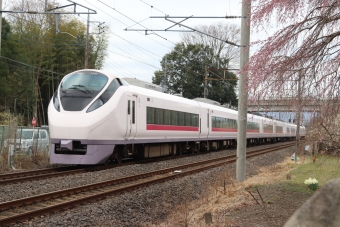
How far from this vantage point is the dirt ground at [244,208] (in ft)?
24.0

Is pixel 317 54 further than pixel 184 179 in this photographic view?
No

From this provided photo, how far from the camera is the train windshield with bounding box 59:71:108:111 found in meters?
14.3

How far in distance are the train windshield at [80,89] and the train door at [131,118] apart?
51.7 inches

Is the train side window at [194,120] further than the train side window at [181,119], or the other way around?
the train side window at [194,120]

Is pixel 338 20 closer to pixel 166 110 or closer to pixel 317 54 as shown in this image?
pixel 317 54

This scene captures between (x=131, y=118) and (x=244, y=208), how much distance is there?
812 centimetres

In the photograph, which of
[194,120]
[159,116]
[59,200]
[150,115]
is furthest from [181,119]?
[59,200]

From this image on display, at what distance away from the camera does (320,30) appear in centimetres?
745

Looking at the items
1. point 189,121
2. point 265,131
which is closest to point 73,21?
point 265,131

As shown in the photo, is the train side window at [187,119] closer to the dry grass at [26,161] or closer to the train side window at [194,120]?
the train side window at [194,120]

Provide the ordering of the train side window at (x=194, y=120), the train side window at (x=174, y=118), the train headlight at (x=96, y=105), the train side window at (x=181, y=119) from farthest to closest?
the train side window at (x=194, y=120)
the train side window at (x=181, y=119)
the train side window at (x=174, y=118)
the train headlight at (x=96, y=105)

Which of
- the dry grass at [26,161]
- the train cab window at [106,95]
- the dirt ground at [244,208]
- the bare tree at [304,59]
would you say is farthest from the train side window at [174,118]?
the bare tree at [304,59]

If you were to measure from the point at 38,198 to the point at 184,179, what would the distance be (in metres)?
5.07

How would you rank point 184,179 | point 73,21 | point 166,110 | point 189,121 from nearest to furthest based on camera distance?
point 184,179
point 166,110
point 189,121
point 73,21
